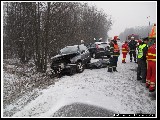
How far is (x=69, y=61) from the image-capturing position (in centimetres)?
1288

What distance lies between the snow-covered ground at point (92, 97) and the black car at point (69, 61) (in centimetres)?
139

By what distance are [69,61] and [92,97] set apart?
14.5 feet

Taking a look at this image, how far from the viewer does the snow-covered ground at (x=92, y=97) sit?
27.3ft

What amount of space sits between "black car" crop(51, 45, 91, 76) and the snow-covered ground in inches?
54.7

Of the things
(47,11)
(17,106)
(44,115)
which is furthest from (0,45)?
(47,11)

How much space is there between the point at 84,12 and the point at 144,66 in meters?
36.4

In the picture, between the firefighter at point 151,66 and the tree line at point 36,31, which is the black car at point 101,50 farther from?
the firefighter at point 151,66

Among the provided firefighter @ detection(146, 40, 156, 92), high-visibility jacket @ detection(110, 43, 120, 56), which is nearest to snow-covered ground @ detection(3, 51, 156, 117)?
firefighter @ detection(146, 40, 156, 92)

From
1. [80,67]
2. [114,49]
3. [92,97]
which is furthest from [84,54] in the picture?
[92,97]

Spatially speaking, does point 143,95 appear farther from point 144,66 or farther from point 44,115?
point 44,115

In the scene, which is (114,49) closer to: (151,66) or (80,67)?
(80,67)

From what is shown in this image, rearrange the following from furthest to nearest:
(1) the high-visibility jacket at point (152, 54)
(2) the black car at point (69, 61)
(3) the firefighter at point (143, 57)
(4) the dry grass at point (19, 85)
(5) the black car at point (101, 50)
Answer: (5) the black car at point (101, 50) → (2) the black car at point (69, 61) → (4) the dry grass at point (19, 85) → (3) the firefighter at point (143, 57) → (1) the high-visibility jacket at point (152, 54)

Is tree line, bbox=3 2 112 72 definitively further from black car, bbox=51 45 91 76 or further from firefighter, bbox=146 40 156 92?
firefighter, bbox=146 40 156 92

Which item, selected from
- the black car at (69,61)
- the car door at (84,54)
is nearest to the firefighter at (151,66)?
the black car at (69,61)
